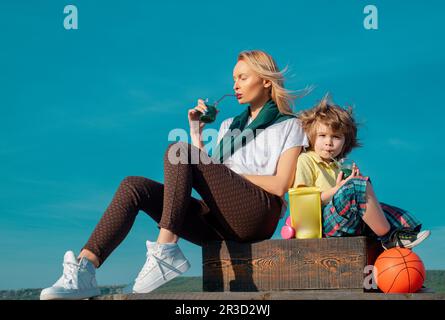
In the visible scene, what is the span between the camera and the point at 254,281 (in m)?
4.75

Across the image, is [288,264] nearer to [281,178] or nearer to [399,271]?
[281,178]

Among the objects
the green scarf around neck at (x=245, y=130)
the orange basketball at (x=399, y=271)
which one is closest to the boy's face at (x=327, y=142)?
the green scarf around neck at (x=245, y=130)

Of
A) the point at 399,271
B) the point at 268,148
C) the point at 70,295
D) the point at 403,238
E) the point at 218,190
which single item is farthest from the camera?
the point at 268,148

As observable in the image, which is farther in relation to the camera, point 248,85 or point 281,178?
point 248,85

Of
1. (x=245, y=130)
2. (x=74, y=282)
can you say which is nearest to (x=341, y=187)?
(x=245, y=130)

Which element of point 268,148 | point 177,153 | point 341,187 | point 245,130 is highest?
point 245,130

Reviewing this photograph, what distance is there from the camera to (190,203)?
499cm

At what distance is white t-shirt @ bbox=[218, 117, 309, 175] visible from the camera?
4.89 m

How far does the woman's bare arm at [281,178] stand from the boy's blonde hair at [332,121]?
0.27 meters

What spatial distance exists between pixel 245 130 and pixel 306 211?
0.88 meters

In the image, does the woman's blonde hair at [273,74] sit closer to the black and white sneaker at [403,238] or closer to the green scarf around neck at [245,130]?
the green scarf around neck at [245,130]

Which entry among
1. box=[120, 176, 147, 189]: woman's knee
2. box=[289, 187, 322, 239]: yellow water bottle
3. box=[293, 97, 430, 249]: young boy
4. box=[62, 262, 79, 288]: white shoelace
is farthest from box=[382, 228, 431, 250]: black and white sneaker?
box=[62, 262, 79, 288]: white shoelace
